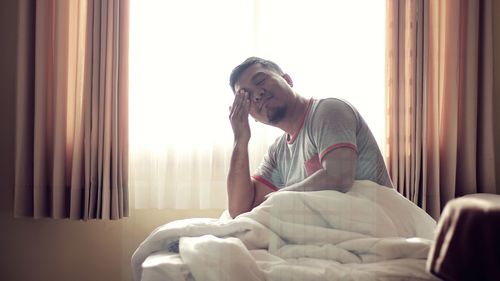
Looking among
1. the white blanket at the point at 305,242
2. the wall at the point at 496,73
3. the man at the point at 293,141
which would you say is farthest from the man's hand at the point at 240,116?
the wall at the point at 496,73

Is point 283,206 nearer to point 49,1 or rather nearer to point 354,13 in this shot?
point 354,13

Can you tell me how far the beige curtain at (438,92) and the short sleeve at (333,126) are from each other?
185mm

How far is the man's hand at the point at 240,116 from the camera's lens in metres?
1.24

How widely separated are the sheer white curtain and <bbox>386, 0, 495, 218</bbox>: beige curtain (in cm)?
6

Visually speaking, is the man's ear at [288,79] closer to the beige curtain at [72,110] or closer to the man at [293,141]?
the man at [293,141]

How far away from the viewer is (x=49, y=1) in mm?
1849

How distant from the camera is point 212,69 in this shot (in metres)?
1.42

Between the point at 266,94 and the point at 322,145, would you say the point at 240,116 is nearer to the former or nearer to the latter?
the point at 266,94

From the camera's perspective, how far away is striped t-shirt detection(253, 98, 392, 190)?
1152mm

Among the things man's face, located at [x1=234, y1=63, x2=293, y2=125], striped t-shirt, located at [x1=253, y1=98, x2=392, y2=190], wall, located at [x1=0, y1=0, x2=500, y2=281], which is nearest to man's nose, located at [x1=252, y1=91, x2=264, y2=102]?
man's face, located at [x1=234, y1=63, x2=293, y2=125]

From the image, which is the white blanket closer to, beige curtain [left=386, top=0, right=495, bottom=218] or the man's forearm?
the man's forearm

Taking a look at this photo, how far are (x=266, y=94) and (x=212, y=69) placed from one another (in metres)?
0.27

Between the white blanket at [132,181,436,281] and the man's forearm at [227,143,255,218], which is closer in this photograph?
the white blanket at [132,181,436,281]

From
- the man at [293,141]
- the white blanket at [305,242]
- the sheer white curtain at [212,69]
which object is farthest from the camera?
the sheer white curtain at [212,69]
